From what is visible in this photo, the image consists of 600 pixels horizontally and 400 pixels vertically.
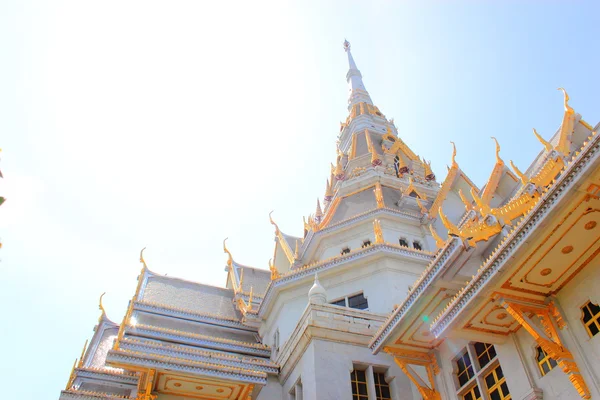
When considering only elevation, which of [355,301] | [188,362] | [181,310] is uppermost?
[181,310]

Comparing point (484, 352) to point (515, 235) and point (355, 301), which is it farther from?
point (355, 301)

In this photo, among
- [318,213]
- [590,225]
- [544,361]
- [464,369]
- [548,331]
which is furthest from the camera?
[318,213]

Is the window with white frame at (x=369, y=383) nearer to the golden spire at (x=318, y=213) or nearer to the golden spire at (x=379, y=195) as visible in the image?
the golden spire at (x=379, y=195)

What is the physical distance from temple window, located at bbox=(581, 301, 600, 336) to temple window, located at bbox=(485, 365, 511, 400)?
2.60 metres

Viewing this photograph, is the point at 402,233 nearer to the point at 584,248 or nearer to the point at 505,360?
the point at 505,360

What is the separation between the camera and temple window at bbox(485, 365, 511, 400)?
12.1 metres

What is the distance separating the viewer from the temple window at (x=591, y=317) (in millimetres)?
10239

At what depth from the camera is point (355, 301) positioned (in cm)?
1992

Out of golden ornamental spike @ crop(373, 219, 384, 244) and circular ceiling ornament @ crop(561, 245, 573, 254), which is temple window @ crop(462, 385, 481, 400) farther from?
golden ornamental spike @ crop(373, 219, 384, 244)

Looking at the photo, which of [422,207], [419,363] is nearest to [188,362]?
[419,363]

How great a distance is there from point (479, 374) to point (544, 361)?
208 cm

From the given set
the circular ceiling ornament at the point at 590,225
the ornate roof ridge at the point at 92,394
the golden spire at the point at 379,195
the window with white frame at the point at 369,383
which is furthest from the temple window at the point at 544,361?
the golden spire at the point at 379,195

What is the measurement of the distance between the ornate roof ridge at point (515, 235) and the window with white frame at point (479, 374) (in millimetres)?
2045

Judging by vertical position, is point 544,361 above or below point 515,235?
below
